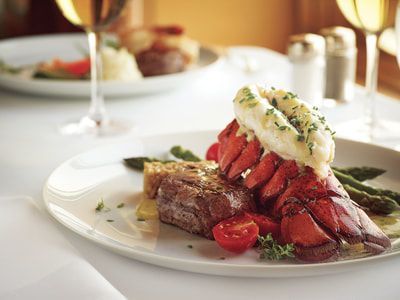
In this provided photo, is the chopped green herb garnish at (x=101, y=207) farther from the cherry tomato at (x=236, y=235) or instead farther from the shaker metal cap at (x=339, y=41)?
the shaker metal cap at (x=339, y=41)

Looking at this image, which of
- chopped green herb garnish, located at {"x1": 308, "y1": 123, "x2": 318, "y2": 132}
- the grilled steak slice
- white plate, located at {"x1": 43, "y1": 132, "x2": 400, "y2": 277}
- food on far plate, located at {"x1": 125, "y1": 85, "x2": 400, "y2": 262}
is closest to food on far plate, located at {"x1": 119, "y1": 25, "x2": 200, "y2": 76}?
white plate, located at {"x1": 43, "y1": 132, "x2": 400, "y2": 277}

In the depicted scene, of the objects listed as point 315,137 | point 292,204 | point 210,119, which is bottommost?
point 210,119

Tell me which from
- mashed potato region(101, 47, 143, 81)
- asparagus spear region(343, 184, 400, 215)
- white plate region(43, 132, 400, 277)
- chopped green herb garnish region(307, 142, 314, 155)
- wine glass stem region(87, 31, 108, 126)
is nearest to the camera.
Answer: white plate region(43, 132, 400, 277)

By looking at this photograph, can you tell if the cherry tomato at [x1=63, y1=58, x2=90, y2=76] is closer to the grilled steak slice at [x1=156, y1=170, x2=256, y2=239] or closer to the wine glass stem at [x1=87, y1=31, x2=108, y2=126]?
the wine glass stem at [x1=87, y1=31, x2=108, y2=126]

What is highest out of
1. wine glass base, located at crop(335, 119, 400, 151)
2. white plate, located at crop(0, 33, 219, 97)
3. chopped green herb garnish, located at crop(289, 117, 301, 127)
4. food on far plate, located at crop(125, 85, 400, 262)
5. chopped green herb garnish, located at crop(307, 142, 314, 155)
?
chopped green herb garnish, located at crop(289, 117, 301, 127)

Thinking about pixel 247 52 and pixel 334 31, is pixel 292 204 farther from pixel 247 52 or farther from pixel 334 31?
pixel 247 52

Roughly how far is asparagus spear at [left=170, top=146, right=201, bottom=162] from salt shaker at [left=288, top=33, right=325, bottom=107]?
86 cm

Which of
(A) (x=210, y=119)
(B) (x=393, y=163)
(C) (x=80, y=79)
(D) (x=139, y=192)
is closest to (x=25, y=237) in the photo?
(D) (x=139, y=192)

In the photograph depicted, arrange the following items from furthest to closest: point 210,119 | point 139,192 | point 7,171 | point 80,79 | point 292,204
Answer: point 80,79
point 210,119
point 7,171
point 139,192
point 292,204

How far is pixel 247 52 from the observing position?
3.54 m

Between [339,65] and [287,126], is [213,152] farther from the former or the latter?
[339,65]

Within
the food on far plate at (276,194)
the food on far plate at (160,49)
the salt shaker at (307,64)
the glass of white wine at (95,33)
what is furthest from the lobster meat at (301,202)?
the food on far plate at (160,49)

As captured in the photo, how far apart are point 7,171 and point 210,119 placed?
2.69 feet

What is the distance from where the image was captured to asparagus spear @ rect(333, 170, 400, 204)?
1650mm
